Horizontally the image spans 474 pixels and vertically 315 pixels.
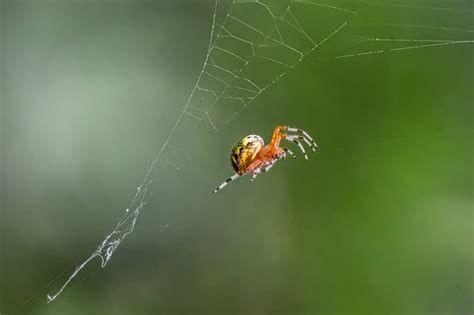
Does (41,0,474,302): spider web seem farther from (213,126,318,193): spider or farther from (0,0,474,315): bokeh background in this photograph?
(213,126,318,193): spider

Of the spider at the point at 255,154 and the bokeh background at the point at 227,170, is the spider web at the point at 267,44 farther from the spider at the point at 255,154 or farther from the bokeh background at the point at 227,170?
the spider at the point at 255,154

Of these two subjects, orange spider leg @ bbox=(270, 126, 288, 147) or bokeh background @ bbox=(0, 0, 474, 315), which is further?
bokeh background @ bbox=(0, 0, 474, 315)

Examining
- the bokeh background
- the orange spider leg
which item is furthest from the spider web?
the orange spider leg

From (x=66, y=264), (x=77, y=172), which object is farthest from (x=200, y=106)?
(x=66, y=264)

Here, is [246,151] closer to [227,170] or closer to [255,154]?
[255,154]

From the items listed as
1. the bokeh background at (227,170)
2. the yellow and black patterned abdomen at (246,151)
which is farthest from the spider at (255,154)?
the bokeh background at (227,170)
